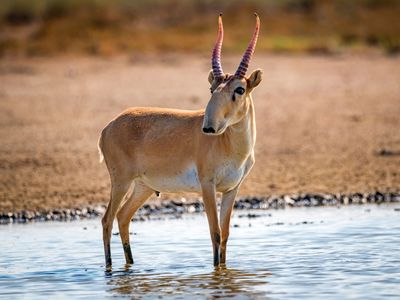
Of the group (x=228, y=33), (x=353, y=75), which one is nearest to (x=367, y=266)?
(x=353, y=75)

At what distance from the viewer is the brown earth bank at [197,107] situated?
16203 mm

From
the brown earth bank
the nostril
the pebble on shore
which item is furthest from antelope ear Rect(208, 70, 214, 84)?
the brown earth bank

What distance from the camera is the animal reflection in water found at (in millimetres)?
10117

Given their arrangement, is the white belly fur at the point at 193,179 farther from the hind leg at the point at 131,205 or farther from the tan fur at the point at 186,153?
the hind leg at the point at 131,205

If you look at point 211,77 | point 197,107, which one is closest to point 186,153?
point 211,77

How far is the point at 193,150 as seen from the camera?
1109cm

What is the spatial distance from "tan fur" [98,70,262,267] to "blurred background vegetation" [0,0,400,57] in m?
22.4

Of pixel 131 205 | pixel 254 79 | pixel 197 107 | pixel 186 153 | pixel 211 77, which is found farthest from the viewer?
pixel 197 107

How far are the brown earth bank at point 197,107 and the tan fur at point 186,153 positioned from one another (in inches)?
137

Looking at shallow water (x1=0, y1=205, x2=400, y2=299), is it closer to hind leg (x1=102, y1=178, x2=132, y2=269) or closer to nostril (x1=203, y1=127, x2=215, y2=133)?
hind leg (x1=102, y1=178, x2=132, y2=269)

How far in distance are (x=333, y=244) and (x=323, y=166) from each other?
200 inches

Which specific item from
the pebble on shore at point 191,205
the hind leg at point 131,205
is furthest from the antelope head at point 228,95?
the pebble on shore at point 191,205

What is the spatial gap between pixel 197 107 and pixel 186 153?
1215 centimetres

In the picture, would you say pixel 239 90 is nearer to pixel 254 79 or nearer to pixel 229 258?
pixel 254 79
